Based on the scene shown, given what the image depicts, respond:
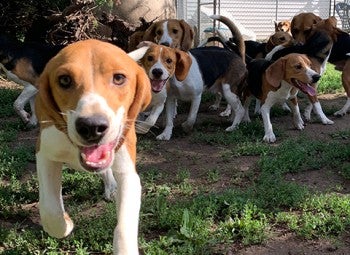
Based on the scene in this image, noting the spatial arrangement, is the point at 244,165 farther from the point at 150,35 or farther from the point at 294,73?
the point at 150,35

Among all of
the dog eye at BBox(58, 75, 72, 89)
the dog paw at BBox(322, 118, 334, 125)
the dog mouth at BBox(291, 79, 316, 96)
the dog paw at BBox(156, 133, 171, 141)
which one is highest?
the dog eye at BBox(58, 75, 72, 89)

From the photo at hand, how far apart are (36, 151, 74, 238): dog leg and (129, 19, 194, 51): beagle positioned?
4.28 metres

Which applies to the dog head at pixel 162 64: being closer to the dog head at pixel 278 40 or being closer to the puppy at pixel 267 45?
the puppy at pixel 267 45

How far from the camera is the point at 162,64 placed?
5777mm

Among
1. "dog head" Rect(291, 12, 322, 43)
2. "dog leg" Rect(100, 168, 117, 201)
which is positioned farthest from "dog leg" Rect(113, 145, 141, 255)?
"dog head" Rect(291, 12, 322, 43)

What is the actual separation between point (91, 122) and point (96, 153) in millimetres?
308

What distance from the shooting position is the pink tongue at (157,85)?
19.3 ft

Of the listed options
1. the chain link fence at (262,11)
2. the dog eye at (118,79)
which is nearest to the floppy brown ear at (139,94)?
the dog eye at (118,79)

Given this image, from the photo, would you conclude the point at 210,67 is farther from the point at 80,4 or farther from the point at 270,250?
the point at 270,250

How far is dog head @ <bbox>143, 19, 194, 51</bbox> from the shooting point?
24.0 ft

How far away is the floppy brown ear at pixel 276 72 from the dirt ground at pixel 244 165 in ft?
2.18

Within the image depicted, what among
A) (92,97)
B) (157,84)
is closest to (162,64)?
(157,84)

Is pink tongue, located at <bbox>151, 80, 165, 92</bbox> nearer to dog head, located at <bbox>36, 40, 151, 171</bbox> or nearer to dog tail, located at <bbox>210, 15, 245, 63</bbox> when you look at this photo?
dog tail, located at <bbox>210, 15, 245, 63</bbox>

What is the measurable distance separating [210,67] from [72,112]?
456 centimetres
